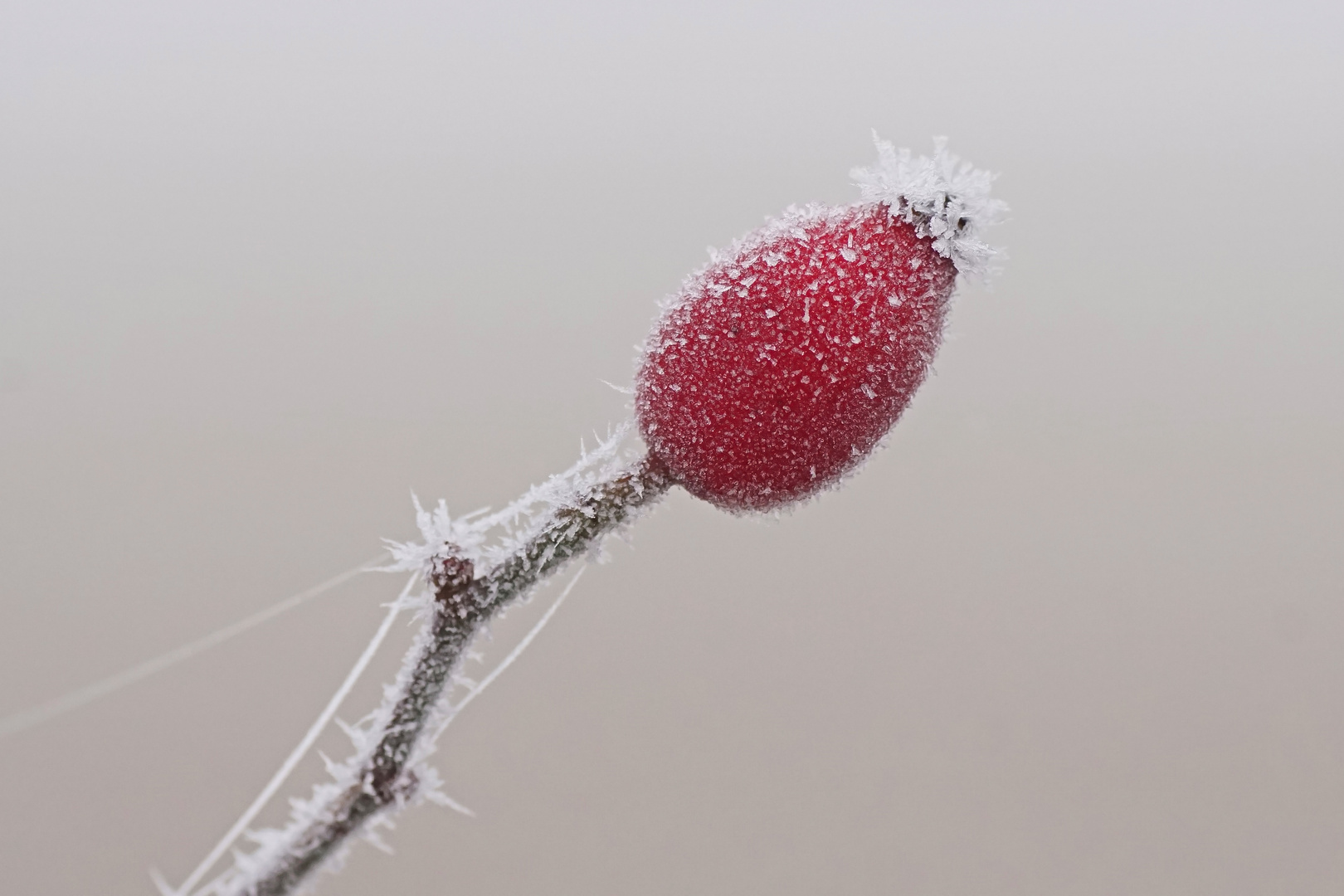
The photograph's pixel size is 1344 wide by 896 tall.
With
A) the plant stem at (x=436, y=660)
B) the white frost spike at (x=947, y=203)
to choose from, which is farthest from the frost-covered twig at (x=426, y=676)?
the white frost spike at (x=947, y=203)

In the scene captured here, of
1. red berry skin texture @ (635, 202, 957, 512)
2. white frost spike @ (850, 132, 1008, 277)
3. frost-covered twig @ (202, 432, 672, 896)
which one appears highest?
white frost spike @ (850, 132, 1008, 277)

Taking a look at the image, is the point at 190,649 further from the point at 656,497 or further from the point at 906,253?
the point at 906,253

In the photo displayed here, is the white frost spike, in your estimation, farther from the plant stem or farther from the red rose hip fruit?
the plant stem

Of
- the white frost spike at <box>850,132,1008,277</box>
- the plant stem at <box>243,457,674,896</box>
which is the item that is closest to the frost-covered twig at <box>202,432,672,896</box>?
the plant stem at <box>243,457,674,896</box>

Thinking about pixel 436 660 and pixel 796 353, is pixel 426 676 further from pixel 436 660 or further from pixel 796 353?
pixel 796 353

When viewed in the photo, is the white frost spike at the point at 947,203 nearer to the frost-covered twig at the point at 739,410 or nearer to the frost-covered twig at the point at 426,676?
the frost-covered twig at the point at 739,410

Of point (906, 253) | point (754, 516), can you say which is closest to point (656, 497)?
point (754, 516)

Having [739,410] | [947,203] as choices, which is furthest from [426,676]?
[947,203]

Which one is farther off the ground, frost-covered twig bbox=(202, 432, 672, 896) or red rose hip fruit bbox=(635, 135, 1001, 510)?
red rose hip fruit bbox=(635, 135, 1001, 510)
